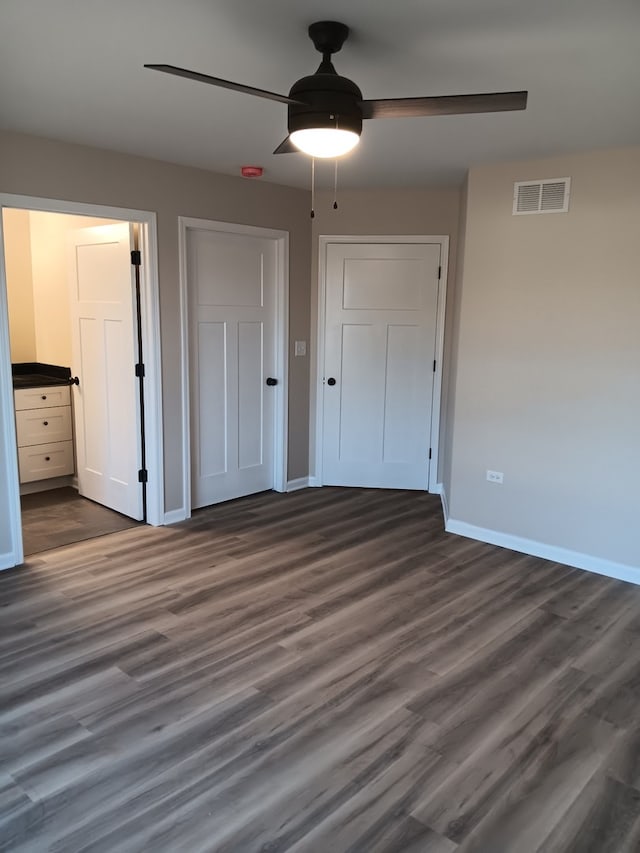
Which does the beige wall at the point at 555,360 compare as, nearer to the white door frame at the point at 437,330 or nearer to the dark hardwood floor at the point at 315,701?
the dark hardwood floor at the point at 315,701

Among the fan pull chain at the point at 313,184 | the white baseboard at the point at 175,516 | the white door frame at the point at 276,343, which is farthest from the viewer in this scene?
the white baseboard at the point at 175,516

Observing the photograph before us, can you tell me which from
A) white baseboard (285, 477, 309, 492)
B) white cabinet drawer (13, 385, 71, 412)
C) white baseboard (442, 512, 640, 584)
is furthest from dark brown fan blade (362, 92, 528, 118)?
white cabinet drawer (13, 385, 71, 412)

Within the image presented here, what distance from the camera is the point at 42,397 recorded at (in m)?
5.13

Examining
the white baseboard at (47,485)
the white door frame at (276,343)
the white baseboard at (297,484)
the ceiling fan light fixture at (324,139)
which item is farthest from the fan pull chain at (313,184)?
the white baseboard at (47,485)

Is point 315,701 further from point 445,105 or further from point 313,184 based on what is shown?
point 313,184

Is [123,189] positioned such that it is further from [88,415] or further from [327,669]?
[327,669]

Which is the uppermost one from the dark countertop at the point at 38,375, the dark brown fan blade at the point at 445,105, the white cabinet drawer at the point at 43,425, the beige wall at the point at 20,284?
the dark brown fan blade at the point at 445,105

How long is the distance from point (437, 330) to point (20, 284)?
359cm

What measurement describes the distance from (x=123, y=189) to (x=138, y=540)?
228cm

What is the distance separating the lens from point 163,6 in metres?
1.98

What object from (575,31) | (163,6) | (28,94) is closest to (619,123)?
(575,31)

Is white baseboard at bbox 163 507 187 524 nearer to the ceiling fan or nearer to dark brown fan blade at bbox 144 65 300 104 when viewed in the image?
the ceiling fan

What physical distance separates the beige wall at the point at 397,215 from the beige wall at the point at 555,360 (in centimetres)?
88

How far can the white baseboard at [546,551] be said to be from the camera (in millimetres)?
3785
